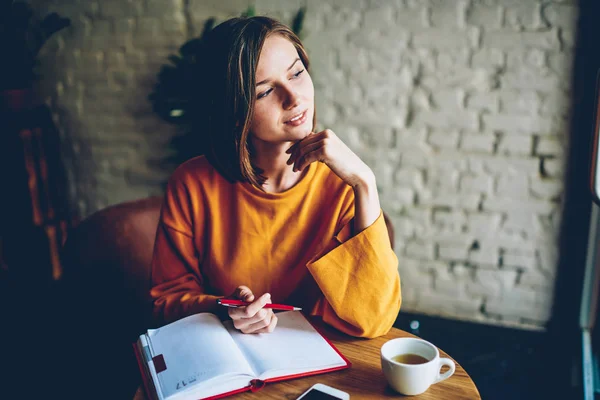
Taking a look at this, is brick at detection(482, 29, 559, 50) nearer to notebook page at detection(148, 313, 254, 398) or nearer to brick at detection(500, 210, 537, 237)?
brick at detection(500, 210, 537, 237)

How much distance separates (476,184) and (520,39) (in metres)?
0.57

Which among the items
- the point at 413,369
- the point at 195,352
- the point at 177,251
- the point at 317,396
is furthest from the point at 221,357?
the point at 177,251

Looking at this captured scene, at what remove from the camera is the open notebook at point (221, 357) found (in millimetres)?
777

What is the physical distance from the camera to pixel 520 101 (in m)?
1.89

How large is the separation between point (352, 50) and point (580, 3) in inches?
33.1

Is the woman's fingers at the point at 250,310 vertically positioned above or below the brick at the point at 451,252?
above

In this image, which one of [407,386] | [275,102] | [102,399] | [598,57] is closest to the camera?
[407,386]

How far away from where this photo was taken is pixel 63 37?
8.19ft

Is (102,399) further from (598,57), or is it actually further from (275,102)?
(598,57)

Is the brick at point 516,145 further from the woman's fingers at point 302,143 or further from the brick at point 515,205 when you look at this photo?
the woman's fingers at point 302,143

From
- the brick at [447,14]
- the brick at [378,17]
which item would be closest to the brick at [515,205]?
the brick at [447,14]

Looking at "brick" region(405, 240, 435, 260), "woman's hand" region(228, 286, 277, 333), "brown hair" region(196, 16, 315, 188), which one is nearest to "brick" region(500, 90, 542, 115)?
"brick" region(405, 240, 435, 260)

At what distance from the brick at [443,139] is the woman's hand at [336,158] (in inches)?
42.6

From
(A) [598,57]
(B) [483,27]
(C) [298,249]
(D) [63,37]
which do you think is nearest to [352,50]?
(B) [483,27]
